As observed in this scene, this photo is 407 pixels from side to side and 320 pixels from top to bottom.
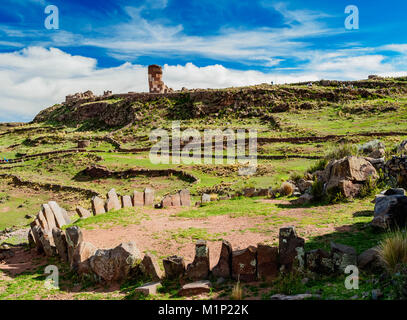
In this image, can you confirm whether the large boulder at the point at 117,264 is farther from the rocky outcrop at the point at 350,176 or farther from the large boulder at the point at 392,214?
the rocky outcrop at the point at 350,176

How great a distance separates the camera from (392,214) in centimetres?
848

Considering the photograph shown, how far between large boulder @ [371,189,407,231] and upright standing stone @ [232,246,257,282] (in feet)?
11.9

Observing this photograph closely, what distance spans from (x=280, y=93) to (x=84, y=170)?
41164 millimetres

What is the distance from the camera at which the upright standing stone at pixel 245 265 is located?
748 centimetres

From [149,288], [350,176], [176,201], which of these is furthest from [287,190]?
[149,288]

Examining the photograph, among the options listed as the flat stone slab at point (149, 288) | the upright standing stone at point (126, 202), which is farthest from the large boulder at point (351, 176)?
the upright standing stone at point (126, 202)

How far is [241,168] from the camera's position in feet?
102

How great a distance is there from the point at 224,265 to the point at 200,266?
58 centimetres

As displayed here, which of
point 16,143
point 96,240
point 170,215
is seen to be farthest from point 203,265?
point 16,143

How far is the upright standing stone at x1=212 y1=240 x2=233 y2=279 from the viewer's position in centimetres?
767

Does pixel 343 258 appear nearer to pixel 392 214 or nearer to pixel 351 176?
pixel 392 214

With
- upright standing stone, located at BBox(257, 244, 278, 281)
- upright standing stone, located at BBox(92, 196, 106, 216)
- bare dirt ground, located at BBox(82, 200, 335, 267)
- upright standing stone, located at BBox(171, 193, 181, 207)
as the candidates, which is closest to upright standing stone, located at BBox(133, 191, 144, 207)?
upright standing stone, located at BBox(171, 193, 181, 207)
